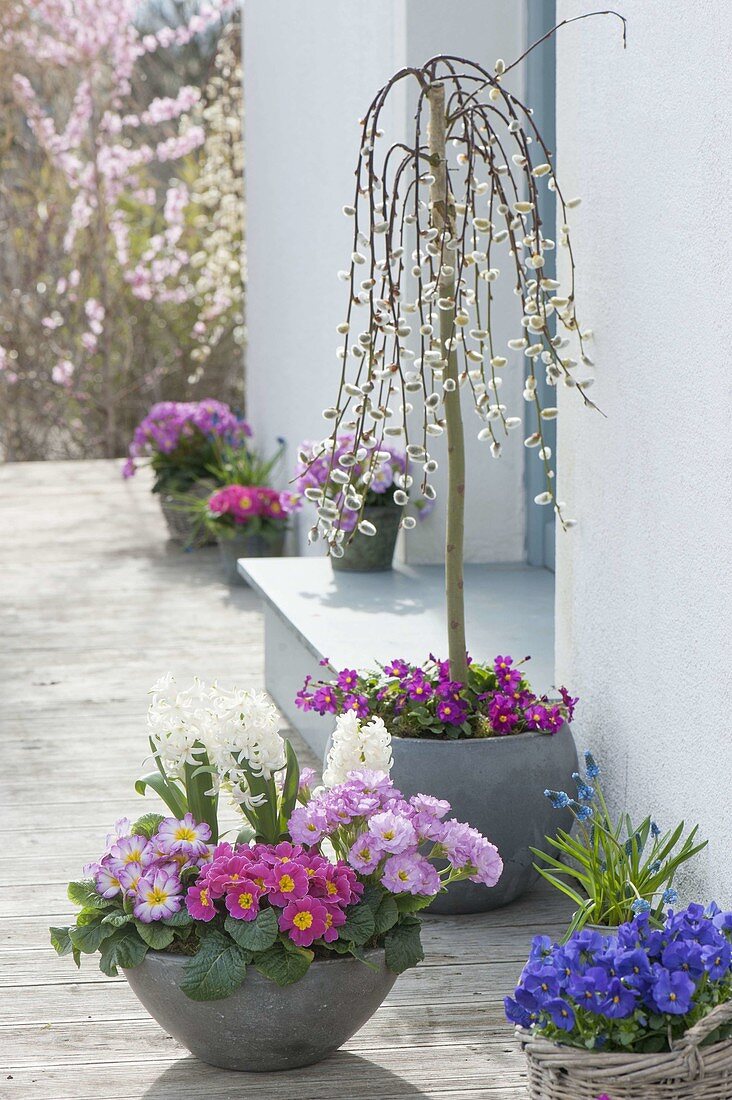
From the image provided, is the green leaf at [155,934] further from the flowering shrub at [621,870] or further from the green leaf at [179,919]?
the flowering shrub at [621,870]

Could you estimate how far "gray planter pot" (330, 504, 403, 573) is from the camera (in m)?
4.32

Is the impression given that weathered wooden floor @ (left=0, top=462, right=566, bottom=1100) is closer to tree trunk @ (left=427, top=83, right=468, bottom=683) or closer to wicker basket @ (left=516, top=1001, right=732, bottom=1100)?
Answer: wicker basket @ (left=516, top=1001, right=732, bottom=1100)

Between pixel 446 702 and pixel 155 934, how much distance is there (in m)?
0.77

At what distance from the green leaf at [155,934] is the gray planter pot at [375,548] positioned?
2300 millimetres

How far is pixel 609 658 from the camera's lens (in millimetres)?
2633

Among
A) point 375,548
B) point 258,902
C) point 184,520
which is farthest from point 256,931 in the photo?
point 184,520

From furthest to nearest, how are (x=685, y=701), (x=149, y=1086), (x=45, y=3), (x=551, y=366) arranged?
(x=45, y=3), (x=551, y=366), (x=685, y=701), (x=149, y=1086)

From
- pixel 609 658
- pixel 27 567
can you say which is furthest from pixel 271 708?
pixel 27 567

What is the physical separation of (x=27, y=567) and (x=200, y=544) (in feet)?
2.76

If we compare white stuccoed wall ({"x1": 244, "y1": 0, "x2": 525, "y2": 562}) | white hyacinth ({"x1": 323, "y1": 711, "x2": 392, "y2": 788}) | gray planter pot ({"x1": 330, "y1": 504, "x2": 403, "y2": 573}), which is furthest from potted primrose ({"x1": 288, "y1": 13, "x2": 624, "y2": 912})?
white stuccoed wall ({"x1": 244, "y1": 0, "x2": 525, "y2": 562})

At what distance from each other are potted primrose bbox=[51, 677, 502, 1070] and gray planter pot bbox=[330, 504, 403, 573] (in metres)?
2.14

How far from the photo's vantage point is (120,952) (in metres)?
2.04

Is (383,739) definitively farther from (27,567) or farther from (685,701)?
(27,567)

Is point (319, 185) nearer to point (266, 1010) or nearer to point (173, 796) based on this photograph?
point (173, 796)
